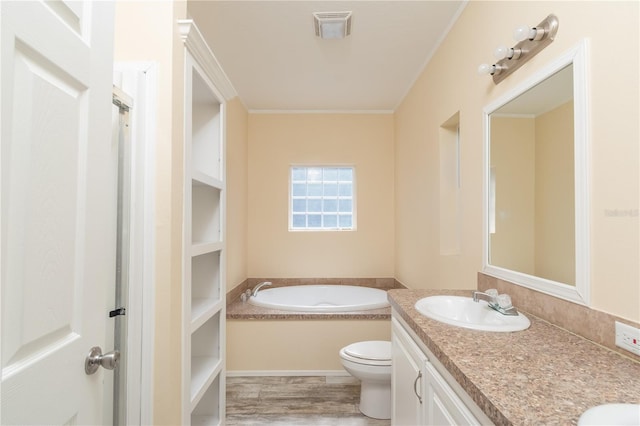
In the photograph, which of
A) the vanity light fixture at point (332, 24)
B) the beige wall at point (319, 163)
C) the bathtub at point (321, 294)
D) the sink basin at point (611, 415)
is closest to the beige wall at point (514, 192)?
the sink basin at point (611, 415)

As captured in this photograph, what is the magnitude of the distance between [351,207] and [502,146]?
244cm

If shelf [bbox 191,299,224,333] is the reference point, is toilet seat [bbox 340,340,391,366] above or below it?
below

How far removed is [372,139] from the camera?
3.85m

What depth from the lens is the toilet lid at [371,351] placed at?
212 cm

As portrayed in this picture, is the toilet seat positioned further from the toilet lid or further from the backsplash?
the backsplash

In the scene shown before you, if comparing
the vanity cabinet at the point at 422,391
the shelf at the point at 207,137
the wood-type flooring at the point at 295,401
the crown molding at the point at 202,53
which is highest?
the crown molding at the point at 202,53

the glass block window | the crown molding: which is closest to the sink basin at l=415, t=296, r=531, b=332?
the crown molding

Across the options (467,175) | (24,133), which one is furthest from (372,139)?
(24,133)

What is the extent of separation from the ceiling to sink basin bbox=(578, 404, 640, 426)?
82.3 inches

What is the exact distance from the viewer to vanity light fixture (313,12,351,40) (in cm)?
204

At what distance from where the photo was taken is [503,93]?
5.06 ft

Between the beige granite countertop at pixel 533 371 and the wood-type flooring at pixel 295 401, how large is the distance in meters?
1.43

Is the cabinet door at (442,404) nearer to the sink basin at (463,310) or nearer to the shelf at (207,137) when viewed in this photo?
the sink basin at (463,310)

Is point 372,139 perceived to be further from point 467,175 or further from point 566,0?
point 566,0
